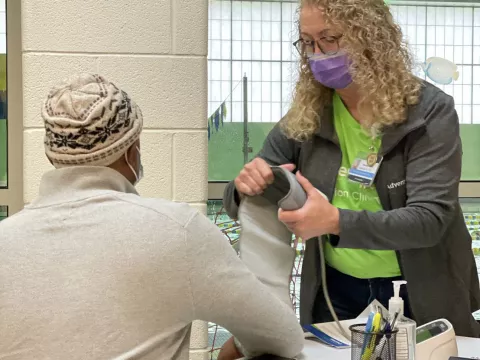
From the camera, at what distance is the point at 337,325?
63.9 inches

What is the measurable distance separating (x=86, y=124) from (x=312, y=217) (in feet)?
2.02

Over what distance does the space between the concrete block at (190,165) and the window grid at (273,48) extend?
0.37m

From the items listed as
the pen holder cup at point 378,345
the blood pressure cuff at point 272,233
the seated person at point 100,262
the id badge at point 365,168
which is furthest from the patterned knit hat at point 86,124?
the id badge at point 365,168

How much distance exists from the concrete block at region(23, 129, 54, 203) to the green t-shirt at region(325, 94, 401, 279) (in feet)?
3.30

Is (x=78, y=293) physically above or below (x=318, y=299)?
above

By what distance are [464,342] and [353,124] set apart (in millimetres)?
618

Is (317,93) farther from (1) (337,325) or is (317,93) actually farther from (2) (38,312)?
(2) (38,312)

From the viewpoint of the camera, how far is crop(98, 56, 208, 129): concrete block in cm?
220

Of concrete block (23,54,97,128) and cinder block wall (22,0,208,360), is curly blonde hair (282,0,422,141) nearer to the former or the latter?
cinder block wall (22,0,208,360)

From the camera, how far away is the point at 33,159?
86.9 inches

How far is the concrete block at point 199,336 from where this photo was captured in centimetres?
227

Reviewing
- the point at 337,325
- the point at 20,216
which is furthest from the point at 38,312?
the point at 337,325

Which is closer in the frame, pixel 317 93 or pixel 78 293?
pixel 78 293

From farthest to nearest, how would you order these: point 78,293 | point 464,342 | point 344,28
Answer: point 344,28 < point 464,342 < point 78,293
